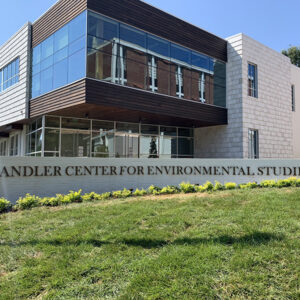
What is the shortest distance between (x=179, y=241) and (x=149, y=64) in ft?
41.1

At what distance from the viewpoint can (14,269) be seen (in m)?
4.14

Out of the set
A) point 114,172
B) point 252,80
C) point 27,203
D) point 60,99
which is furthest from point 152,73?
point 27,203

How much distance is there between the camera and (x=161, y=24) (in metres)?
16.1

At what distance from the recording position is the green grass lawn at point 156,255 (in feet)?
11.5

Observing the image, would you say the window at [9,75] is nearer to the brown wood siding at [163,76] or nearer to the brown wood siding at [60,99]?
the brown wood siding at [60,99]

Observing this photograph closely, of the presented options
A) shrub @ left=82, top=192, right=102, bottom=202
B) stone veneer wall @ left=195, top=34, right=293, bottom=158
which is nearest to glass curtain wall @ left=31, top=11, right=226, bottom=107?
stone veneer wall @ left=195, top=34, right=293, bottom=158

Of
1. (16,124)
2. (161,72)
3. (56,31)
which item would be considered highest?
(56,31)

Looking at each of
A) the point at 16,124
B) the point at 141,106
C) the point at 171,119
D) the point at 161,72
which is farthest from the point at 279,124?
the point at 16,124

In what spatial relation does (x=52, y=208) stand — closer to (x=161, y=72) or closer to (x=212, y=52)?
(x=161, y=72)

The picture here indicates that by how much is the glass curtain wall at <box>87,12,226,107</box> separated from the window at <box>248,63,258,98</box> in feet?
5.26

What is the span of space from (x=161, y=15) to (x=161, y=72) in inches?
111

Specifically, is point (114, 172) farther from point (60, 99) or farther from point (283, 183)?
point (283, 183)

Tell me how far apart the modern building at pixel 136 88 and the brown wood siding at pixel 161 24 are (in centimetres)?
5

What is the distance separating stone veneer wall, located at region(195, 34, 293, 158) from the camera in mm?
18867
